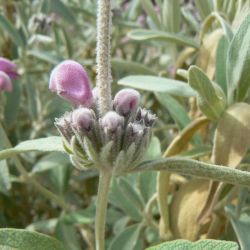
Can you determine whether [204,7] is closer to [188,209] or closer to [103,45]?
[188,209]

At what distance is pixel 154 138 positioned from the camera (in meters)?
1.03

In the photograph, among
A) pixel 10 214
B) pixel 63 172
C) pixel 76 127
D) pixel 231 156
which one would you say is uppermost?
pixel 76 127

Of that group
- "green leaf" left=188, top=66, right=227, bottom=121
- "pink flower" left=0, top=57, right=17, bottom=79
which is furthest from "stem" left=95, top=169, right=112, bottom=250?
"pink flower" left=0, top=57, right=17, bottom=79

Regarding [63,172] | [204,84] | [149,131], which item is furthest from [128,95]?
[63,172]

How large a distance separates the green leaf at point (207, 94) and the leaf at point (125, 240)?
0.24 metres

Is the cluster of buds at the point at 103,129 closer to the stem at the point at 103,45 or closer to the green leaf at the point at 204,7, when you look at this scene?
the stem at the point at 103,45

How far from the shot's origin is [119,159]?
1.94 ft

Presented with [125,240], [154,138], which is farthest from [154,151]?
[125,240]

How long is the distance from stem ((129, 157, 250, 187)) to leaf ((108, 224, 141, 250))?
33 cm

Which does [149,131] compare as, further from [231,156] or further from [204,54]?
[204,54]

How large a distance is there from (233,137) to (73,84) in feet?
0.81

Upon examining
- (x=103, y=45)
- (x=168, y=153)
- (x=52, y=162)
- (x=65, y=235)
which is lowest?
(x=65, y=235)

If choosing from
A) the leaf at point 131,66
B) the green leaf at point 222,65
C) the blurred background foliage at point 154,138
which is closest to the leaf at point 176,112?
the blurred background foliage at point 154,138

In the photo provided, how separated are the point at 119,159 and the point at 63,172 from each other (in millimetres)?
633
